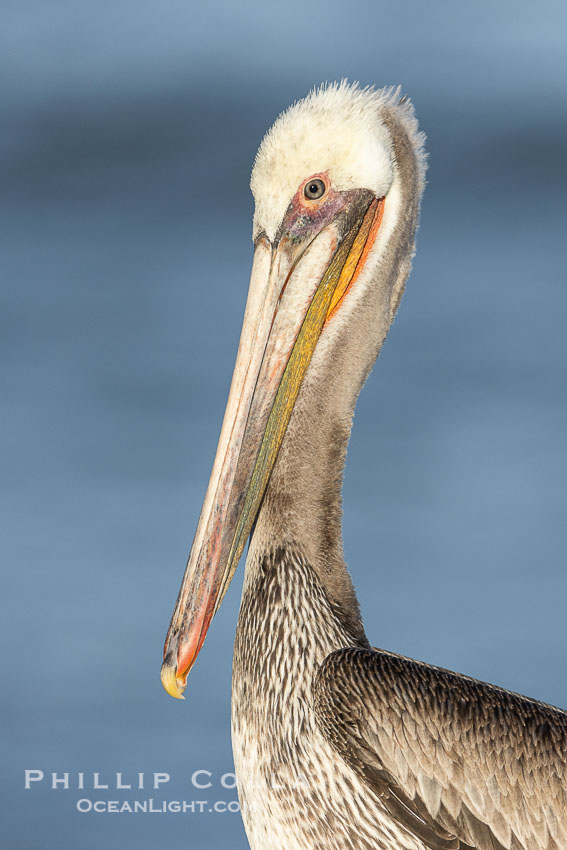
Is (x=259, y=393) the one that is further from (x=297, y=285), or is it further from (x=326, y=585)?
(x=326, y=585)

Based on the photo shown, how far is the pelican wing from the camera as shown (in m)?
2.90

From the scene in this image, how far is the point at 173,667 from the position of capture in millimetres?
2938

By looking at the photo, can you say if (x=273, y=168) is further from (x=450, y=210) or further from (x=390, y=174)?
(x=450, y=210)

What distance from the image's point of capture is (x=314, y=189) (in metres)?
3.02

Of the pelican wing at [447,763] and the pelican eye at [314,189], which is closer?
the pelican wing at [447,763]

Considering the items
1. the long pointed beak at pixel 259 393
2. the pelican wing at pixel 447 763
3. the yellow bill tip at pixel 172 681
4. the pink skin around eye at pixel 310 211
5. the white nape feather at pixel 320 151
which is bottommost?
the pelican wing at pixel 447 763

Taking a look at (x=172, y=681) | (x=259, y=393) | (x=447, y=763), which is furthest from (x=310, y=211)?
(x=447, y=763)

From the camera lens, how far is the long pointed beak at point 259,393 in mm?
3002

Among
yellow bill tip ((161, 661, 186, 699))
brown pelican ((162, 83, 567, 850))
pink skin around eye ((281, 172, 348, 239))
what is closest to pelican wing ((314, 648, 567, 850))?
brown pelican ((162, 83, 567, 850))

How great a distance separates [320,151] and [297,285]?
303mm

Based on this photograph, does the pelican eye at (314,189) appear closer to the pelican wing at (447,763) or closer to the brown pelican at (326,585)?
the brown pelican at (326,585)

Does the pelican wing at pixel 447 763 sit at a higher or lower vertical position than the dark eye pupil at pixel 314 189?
lower

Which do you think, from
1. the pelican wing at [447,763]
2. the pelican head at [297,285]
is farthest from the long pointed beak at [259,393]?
the pelican wing at [447,763]

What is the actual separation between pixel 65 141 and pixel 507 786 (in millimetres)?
9007
